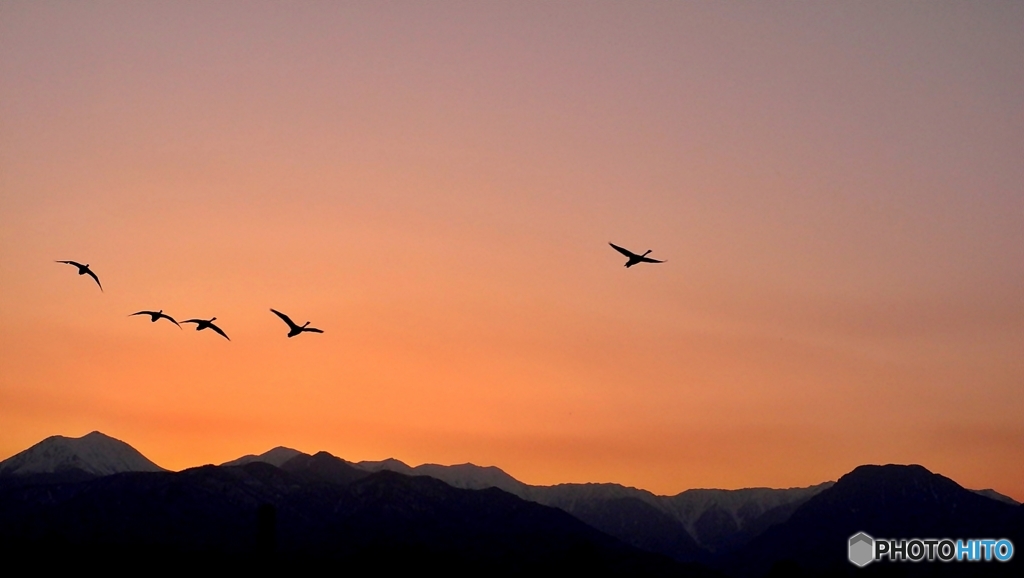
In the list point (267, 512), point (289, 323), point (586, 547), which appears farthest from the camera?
point (586, 547)

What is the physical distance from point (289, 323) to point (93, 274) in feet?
63.3

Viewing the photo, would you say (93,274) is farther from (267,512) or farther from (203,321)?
(267,512)

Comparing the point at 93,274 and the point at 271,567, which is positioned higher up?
the point at 93,274

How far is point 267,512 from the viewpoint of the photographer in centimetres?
12288

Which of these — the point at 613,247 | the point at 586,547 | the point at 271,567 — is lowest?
the point at 271,567

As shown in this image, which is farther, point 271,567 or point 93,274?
point 271,567

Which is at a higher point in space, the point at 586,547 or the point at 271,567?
the point at 586,547

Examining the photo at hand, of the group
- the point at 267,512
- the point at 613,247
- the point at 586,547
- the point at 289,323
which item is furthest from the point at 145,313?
the point at 586,547

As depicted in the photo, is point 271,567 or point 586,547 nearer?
point 271,567

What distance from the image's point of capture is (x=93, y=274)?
4156 inches

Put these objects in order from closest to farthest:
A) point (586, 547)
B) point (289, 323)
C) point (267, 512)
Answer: point (289, 323) < point (267, 512) < point (586, 547)

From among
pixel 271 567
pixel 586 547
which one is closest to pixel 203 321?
pixel 271 567

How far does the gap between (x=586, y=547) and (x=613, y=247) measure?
8733cm

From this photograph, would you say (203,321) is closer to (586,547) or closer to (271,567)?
(271,567)
